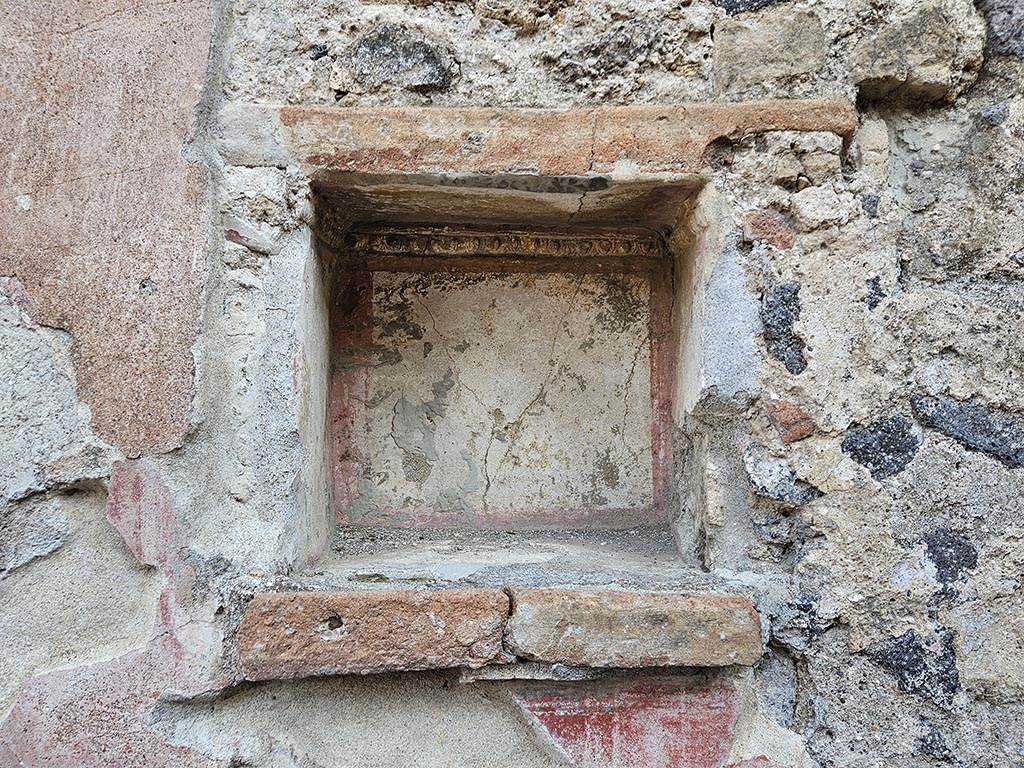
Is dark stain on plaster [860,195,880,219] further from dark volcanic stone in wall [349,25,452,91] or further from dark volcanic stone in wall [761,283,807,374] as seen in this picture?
dark volcanic stone in wall [349,25,452,91]

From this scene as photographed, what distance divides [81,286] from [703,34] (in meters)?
1.14

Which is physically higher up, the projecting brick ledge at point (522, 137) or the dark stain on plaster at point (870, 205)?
the projecting brick ledge at point (522, 137)

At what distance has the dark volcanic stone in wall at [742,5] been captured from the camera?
1.25 m

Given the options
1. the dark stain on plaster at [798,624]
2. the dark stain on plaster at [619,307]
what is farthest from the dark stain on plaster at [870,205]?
the dark stain on plaster at [798,624]

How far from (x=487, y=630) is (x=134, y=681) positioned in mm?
566

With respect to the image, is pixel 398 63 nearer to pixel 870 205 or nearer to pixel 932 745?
pixel 870 205

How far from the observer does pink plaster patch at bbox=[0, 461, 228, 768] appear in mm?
1107

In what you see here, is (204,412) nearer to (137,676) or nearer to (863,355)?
(137,676)

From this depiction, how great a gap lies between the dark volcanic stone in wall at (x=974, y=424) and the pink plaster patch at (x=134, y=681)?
1229 millimetres

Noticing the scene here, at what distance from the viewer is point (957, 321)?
1.19 meters

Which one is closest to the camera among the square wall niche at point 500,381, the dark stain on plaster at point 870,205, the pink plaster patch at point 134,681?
the pink plaster patch at point 134,681

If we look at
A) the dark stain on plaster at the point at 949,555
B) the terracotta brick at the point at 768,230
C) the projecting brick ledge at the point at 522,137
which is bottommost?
the dark stain on plaster at the point at 949,555

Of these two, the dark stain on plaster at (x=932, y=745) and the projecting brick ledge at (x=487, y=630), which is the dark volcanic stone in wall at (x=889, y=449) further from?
the dark stain on plaster at (x=932, y=745)

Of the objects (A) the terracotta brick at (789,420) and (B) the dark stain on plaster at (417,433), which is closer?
(A) the terracotta brick at (789,420)
